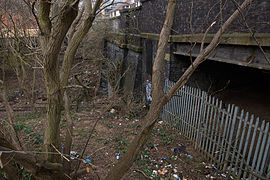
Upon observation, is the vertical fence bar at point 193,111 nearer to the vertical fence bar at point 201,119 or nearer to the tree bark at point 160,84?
the vertical fence bar at point 201,119

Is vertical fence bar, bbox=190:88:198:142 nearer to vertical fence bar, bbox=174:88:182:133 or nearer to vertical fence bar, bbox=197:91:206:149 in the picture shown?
vertical fence bar, bbox=197:91:206:149

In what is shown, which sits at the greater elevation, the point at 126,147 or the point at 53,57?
the point at 53,57

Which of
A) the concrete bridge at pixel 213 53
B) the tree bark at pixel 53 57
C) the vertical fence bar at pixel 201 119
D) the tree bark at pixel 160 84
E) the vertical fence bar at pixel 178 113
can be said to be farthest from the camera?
the vertical fence bar at pixel 178 113

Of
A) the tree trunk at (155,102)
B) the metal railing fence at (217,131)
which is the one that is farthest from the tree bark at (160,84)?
the metal railing fence at (217,131)

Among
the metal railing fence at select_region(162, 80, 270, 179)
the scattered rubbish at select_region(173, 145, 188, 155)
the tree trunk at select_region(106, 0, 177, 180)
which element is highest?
the tree trunk at select_region(106, 0, 177, 180)

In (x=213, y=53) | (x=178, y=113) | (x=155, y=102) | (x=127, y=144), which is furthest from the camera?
(x=178, y=113)

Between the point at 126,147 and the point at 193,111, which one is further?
the point at 193,111

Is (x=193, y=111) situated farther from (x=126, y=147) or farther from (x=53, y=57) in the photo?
(x=53, y=57)

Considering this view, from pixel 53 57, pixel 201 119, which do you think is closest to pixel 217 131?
pixel 201 119

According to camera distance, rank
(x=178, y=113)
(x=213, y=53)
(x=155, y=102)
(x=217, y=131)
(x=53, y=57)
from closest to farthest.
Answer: (x=53, y=57) < (x=155, y=102) < (x=217, y=131) < (x=213, y=53) < (x=178, y=113)

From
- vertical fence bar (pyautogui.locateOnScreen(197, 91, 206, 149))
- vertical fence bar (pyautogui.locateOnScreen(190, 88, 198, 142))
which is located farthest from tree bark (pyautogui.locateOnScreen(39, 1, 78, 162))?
vertical fence bar (pyautogui.locateOnScreen(190, 88, 198, 142))

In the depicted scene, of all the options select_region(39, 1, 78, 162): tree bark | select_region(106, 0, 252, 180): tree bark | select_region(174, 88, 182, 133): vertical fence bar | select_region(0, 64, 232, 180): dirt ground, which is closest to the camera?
select_region(39, 1, 78, 162): tree bark

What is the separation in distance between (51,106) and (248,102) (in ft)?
25.1

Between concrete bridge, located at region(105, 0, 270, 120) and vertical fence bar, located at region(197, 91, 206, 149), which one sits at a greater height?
concrete bridge, located at region(105, 0, 270, 120)
